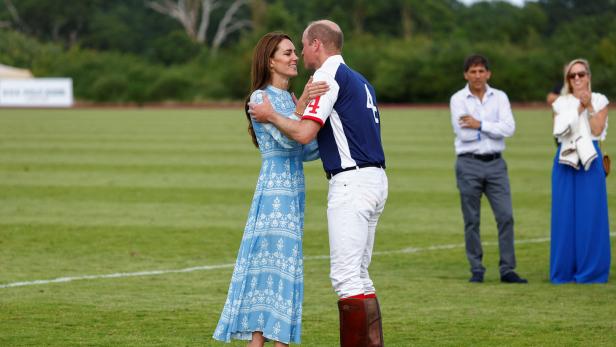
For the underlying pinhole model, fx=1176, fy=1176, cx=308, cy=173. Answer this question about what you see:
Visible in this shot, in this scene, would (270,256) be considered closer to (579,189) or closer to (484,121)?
(484,121)

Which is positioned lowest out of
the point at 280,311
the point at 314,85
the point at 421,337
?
the point at 421,337

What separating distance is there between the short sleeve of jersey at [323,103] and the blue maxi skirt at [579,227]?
4.85 metres

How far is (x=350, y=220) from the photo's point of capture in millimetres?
6934

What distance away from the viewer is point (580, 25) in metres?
71.0

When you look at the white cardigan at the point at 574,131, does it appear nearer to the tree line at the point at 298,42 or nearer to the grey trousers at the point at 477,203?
the grey trousers at the point at 477,203

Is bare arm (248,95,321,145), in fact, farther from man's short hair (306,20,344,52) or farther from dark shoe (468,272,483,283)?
dark shoe (468,272,483,283)

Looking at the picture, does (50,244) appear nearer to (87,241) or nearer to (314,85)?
(87,241)

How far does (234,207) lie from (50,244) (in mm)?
4282

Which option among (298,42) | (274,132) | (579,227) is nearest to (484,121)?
(579,227)

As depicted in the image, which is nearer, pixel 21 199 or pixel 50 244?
pixel 50 244

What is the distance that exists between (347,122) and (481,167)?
4391 mm

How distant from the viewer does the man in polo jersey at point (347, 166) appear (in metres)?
6.94

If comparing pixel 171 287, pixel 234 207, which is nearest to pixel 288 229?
pixel 171 287

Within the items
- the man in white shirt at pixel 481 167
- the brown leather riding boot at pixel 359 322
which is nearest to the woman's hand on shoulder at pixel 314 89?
the brown leather riding boot at pixel 359 322
